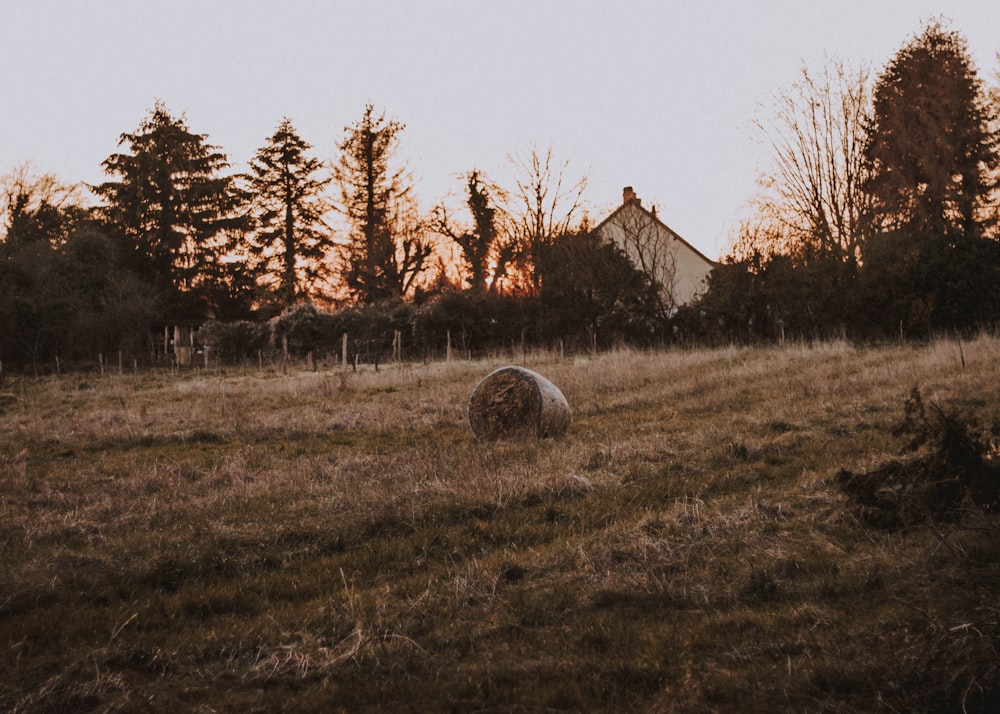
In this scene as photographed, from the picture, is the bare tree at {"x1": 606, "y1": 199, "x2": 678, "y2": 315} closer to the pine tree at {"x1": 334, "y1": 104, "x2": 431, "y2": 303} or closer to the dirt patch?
the pine tree at {"x1": 334, "y1": 104, "x2": 431, "y2": 303}

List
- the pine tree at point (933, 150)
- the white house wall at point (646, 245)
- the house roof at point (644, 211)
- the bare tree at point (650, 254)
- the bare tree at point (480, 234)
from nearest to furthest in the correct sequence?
1. the bare tree at point (650, 254)
2. the pine tree at point (933, 150)
3. the white house wall at point (646, 245)
4. the house roof at point (644, 211)
5. the bare tree at point (480, 234)

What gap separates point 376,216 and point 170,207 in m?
11.7

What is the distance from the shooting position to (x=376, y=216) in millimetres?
42938

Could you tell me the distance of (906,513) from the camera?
18.3ft

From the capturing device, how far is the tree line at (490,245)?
25.8 meters

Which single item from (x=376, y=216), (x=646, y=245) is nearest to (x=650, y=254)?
(x=646, y=245)

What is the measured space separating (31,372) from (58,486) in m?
26.1

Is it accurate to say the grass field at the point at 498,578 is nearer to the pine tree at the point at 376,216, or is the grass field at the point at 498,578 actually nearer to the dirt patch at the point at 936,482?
the dirt patch at the point at 936,482

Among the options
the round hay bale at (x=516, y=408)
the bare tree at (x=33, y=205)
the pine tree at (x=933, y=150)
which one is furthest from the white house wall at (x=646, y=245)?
the bare tree at (x=33, y=205)

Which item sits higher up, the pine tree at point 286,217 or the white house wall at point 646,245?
the pine tree at point 286,217

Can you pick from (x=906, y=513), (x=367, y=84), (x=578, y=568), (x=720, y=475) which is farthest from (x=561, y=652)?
(x=367, y=84)

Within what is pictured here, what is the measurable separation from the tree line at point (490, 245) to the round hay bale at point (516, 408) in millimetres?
16988

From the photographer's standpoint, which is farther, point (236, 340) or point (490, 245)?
point (490, 245)

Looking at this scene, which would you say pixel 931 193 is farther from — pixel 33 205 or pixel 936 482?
pixel 33 205
